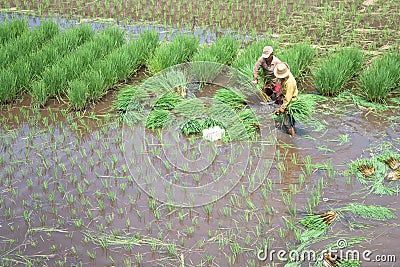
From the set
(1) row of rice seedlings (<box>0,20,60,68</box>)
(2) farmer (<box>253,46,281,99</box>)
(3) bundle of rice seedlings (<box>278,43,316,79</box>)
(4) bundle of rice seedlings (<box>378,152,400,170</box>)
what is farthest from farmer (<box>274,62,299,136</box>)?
(1) row of rice seedlings (<box>0,20,60,68</box>)

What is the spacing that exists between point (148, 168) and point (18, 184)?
1.08 m

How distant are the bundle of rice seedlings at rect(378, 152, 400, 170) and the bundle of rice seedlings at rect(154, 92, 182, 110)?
6.88 feet

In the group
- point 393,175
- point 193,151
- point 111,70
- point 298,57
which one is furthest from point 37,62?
point 393,175

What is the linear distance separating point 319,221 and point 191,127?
1.83 m

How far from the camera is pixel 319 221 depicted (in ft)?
13.5

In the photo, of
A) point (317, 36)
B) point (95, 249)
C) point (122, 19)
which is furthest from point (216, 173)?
point (122, 19)

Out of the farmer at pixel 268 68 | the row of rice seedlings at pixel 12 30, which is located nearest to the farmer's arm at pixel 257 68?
the farmer at pixel 268 68

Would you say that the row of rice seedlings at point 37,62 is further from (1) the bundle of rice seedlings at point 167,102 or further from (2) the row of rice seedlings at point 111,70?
(1) the bundle of rice seedlings at point 167,102

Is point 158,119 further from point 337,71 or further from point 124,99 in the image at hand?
point 337,71

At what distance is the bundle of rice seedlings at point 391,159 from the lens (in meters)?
4.83

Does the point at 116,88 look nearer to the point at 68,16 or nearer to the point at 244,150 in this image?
the point at 244,150

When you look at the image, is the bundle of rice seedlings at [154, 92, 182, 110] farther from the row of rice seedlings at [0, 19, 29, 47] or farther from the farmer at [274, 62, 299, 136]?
the row of rice seedlings at [0, 19, 29, 47]

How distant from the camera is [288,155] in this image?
5.15 meters

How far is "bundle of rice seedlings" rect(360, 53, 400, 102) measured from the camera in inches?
237
